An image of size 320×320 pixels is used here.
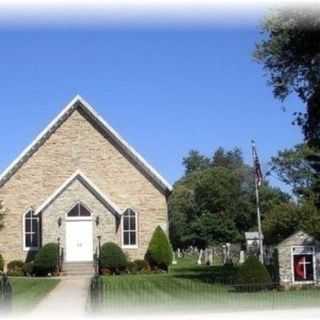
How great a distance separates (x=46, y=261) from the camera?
131 ft

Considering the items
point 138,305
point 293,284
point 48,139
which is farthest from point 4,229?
point 138,305

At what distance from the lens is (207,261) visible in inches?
2426

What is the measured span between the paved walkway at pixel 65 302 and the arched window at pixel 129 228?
9998mm

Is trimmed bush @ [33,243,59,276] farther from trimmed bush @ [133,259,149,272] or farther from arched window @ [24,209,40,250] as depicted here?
trimmed bush @ [133,259,149,272]

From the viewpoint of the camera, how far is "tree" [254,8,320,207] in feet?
96.8

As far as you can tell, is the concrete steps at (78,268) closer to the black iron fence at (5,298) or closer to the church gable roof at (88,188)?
the church gable roof at (88,188)

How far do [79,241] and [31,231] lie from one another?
11.1 feet

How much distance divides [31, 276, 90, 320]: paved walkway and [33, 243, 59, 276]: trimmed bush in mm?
5185

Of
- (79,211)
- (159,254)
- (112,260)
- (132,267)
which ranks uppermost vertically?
(79,211)

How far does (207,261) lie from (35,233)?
2018 centimetres

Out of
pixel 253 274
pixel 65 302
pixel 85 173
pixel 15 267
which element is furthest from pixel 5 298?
pixel 85 173

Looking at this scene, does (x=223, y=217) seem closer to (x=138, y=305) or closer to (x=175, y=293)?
(x=175, y=293)

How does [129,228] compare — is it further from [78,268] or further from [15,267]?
[15,267]

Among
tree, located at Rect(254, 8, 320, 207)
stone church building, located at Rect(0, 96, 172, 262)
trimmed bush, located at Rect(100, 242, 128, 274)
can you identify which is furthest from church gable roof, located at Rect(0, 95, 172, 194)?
tree, located at Rect(254, 8, 320, 207)
